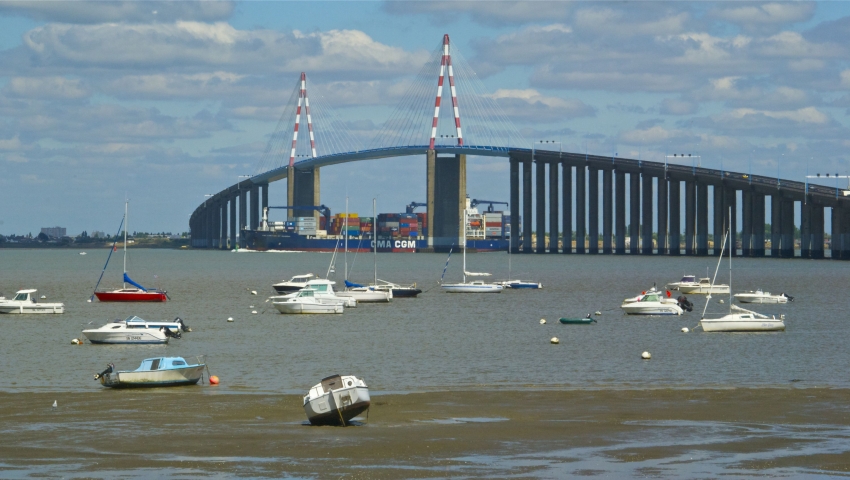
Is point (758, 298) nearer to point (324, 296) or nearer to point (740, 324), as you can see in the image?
point (740, 324)

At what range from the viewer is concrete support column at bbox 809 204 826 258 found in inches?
6063

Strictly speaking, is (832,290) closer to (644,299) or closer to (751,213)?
(644,299)

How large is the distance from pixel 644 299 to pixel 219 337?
72.8ft

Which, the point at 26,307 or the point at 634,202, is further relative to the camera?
the point at 634,202

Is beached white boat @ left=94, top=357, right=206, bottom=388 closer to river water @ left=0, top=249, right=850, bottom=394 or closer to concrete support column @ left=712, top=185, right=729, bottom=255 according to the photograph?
river water @ left=0, top=249, right=850, bottom=394

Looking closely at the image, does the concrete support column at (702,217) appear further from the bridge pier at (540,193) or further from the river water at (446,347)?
the river water at (446,347)

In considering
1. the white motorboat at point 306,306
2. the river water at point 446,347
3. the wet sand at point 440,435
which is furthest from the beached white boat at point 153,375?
the white motorboat at point 306,306

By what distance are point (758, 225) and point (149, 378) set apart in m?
144

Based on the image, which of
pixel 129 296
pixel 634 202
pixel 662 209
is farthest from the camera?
pixel 634 202

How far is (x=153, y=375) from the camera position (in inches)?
1126

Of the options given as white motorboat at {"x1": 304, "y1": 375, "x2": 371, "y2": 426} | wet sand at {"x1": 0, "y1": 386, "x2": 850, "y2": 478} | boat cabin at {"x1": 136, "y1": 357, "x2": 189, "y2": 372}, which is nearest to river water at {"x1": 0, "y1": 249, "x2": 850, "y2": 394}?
boat cabin at {"x1": 136, "y1": 357, "x2": 189, "y2": 372}

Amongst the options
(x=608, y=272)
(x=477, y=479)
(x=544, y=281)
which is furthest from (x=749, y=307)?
(x=608, y=272)

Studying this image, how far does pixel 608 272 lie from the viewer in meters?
122

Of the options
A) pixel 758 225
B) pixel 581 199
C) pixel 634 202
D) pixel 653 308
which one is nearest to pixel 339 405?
pixel 653 308
